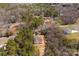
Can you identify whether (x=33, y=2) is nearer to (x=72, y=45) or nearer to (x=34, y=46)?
(x=34, y=46)

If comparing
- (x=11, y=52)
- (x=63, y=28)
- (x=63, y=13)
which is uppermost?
(x=63, y=13)

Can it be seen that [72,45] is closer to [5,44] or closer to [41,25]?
[41,25]

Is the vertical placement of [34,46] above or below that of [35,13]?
below

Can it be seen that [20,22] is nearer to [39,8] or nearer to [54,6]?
[39,8]

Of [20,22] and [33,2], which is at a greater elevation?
[33,2]

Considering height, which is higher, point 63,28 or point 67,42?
point 63,28

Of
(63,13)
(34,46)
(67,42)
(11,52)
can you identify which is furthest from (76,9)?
(11,52)

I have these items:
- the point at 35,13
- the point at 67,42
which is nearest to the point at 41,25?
the point at 35,13
